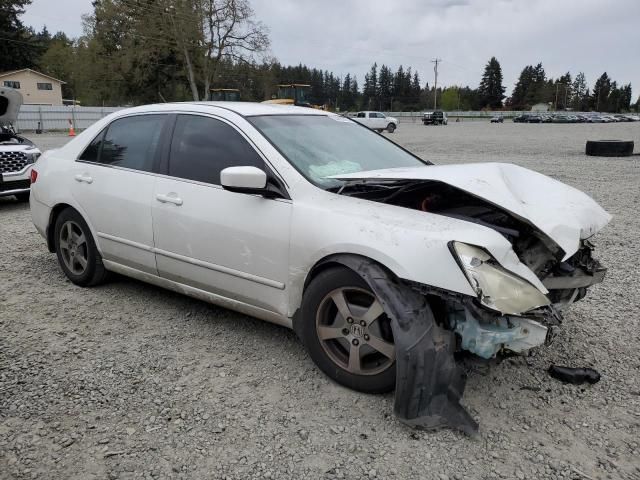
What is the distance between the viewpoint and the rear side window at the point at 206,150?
11.4ft

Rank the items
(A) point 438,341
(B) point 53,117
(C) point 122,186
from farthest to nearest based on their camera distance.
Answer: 1. (B) point 53,117
2. (C) point 122,186
3. (A) point 438,341

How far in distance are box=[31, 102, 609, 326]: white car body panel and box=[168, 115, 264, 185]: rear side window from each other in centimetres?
7

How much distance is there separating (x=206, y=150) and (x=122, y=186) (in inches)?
32.8

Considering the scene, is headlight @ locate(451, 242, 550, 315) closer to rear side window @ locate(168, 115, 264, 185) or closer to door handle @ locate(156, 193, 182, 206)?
rear side window @ locate(168, 115, 264, 185)

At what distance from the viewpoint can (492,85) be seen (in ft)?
412

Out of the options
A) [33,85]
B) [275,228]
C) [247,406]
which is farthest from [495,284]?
[33,85]

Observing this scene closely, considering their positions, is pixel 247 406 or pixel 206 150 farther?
pixel 206 150

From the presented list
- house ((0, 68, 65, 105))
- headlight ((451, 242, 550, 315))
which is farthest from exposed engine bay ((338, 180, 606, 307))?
house ((0, 68, 65, 105))

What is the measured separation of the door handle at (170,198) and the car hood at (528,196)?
1134 millimetres

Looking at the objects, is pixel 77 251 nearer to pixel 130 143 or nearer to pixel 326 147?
pixel 130 143

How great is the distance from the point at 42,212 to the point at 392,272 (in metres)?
3.53

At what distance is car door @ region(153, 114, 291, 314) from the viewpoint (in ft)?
10.4

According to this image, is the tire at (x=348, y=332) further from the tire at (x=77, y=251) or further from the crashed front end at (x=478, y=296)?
the tire at (x=77, y=251)

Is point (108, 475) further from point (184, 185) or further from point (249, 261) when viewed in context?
point (184, 185)
